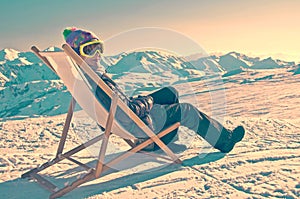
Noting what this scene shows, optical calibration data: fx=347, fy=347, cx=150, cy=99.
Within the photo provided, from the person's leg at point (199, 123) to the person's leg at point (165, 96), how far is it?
0.10 meters

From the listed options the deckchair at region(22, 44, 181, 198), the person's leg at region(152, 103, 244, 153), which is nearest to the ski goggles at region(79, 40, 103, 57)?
the deckchair at region(22, 44, 181, 198)

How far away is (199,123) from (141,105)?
1.09m

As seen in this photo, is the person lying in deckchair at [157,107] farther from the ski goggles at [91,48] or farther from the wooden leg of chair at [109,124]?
the wooden leg of chair at [109,124]

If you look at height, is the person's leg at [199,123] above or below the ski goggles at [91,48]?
below

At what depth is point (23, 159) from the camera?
548 centimetres

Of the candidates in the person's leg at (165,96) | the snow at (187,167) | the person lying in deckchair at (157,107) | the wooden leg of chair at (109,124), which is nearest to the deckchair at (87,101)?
the wooden leg of chair at (109,124)

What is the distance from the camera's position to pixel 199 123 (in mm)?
4812

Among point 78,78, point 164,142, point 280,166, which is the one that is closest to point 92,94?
point 78,78

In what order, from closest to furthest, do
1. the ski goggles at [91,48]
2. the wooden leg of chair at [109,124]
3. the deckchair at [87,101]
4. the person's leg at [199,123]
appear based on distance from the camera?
the deckchair at [87,101], the wooden leg of chair at [109,124], the ski goggles at [91,48], the person's leg at [199,123]

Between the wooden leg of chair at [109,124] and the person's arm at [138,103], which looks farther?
the person's arm at [138,103]

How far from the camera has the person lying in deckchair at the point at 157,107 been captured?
12.6ft

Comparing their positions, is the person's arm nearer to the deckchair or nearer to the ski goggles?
the deckchair

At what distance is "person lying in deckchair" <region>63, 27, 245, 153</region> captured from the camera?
3852 mm

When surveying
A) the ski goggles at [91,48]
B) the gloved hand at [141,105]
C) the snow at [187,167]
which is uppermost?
the ski goggles at [91,48]
